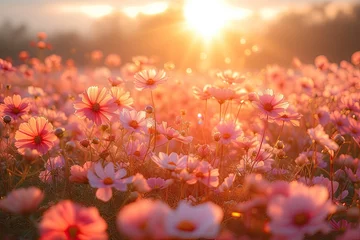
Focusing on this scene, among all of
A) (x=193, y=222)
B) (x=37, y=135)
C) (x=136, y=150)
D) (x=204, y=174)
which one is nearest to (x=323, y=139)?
(x=204, y=174)

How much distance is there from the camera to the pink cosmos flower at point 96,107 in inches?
72.0

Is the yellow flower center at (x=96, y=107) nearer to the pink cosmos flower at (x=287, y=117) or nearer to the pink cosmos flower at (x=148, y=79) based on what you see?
the pink cosmos flower at (x=148, y=79)

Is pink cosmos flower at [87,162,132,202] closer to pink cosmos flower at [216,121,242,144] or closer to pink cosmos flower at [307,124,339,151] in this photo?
pink cosmos flower at [216,121,242,144]

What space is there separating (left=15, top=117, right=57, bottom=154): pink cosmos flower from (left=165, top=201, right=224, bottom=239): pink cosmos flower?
3.13ft

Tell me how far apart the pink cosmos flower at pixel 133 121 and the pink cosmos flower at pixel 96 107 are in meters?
0.05

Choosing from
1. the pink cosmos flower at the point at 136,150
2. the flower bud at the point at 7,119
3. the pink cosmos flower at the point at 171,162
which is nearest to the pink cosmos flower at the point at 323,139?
the pink cosmos flower at the point at 171,162

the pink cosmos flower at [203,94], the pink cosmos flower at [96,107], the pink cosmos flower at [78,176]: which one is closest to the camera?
the pink cosmos flower at [78,176]

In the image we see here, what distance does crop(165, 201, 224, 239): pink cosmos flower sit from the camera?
34.6 inches

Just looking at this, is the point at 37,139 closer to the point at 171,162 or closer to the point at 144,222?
the point at 171,162

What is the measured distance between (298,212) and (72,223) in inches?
20.5

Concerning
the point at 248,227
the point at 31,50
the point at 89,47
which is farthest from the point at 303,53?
the point at 248,227

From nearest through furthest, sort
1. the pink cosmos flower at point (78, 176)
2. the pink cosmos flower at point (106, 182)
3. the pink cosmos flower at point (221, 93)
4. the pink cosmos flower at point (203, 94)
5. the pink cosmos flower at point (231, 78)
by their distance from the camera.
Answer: the pink cosmos flower at point (106, 182) → the pink cosmos flower at point (78, 176) → the pink cosmos flower at point (221, 93) → the pink cosmos flower at point (203, 94) → the pink cosmos flower at point (231, 78)

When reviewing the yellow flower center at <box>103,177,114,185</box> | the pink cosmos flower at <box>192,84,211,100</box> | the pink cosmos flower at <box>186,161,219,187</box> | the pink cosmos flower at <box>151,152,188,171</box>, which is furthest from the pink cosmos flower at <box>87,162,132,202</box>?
the pink cosmos flower at <box>192,84,211,100</box>

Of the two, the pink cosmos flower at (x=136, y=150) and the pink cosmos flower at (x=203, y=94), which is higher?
the pink cosmos flower at (x=203, y=94)
